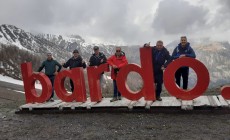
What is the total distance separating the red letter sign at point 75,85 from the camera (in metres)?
15.7

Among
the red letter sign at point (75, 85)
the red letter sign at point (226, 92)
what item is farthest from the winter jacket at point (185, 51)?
the red letter sign at point (75, 85)

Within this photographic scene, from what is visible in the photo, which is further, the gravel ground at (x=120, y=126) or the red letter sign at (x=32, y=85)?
the red letter sign at (x=32, y=85)

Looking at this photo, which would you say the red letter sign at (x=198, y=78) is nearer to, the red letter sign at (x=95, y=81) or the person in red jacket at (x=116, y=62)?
the person in red jacket at (x=116, y=62)

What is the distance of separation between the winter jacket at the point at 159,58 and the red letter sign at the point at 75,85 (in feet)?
11.4

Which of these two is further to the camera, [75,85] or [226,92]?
[75,85]

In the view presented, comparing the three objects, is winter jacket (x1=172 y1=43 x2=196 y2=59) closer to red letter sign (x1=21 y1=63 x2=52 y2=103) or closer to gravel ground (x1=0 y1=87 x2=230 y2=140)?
gravel ground (x1=0 y1=87 x2=230 y2=140)

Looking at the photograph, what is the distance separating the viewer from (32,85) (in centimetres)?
1692

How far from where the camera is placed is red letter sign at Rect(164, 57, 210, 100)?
13.5 m

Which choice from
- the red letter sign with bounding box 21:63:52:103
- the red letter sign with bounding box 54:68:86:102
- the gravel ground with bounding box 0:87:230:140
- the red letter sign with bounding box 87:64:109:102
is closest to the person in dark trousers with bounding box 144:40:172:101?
the gravel ground with bounding box 0:87:230:140

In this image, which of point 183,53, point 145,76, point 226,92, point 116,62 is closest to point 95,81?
point 116,62

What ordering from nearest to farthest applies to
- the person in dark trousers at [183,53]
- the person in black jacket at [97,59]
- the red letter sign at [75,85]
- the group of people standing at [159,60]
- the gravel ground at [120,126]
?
the gravel ground at [120,126] → the person in dark trousers at [183,53] → the group of people standing at [159,60] → the red letter sign at [75,85] → the person in black jacket at [97,59]

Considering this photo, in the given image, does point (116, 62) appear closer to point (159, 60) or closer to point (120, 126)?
point (159, 60)

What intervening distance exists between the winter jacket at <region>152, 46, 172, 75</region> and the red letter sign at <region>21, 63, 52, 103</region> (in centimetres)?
526

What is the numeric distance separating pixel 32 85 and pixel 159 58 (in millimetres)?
6516
